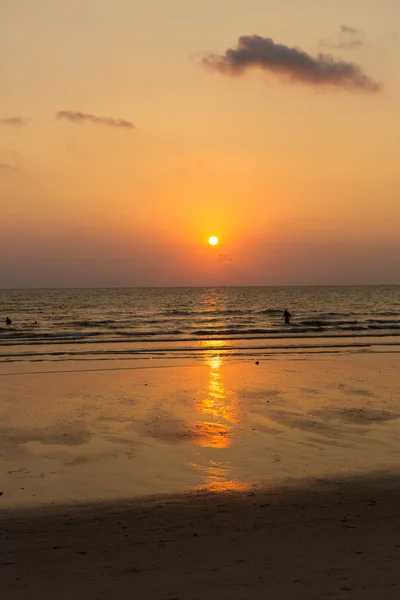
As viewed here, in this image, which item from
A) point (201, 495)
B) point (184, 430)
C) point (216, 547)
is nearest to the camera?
point (216, 547)

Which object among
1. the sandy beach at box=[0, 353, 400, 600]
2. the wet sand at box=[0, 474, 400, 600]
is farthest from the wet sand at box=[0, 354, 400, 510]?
the wet sand at box=[0, 474, 400, 600]

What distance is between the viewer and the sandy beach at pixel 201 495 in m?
7.58

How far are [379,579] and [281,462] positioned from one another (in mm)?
5093

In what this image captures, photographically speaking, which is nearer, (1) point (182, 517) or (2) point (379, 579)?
(2) point (379, 579)

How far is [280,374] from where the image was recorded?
26.1m

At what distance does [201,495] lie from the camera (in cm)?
1051

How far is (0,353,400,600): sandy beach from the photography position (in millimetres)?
7582

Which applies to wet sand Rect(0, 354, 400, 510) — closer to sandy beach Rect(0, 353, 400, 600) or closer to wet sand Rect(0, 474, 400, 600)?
sandy beach Rect(0, 353, 400, 600)

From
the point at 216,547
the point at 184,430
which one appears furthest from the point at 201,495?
the point at 184,430

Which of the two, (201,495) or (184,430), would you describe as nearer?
(201,495)

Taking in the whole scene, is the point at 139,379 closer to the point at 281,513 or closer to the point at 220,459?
the point at 220,459

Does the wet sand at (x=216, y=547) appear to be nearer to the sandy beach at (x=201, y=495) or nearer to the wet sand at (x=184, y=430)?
the sandy beach at (x=201, y=495)

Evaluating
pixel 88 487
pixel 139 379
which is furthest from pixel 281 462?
pixel 139 379

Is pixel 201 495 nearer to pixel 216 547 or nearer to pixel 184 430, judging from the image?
pixel 216 547
